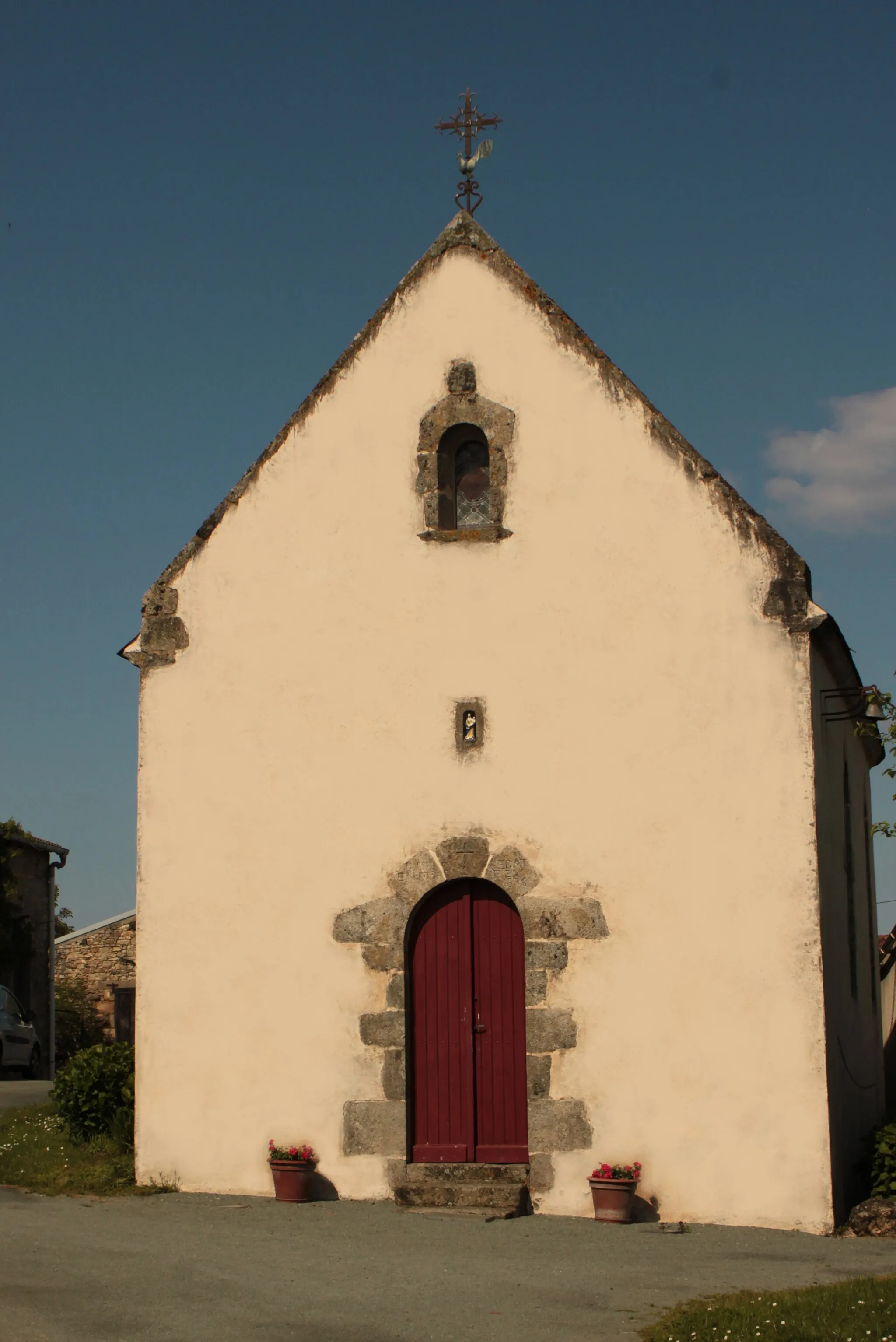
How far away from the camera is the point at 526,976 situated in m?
11.0

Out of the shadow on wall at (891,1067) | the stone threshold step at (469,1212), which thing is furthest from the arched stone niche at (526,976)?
the shadow on wall at (891,1067)

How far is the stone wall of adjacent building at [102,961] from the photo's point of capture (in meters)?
28.2

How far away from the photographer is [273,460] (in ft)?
39.8

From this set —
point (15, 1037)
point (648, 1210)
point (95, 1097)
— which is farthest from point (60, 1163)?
point (15, 1037)

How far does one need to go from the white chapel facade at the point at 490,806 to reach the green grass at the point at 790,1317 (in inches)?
91.2

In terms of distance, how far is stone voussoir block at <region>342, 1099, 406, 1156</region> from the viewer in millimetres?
10953

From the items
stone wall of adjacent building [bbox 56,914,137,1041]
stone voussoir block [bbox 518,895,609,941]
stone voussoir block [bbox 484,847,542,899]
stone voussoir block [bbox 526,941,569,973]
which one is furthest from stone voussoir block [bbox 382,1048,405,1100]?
stone wall of adjacent building [bbox 56,914,137,1041]

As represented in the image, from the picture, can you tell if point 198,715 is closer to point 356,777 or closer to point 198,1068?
point 356,777

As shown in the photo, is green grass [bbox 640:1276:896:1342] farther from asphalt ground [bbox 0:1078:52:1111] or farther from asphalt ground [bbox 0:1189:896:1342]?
asphalt ground [bbox 0:1078:52:1111]

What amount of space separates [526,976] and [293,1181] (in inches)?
92.3

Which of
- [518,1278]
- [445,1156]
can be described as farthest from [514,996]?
[518,1278]

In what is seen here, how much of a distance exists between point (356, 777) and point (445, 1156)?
9.80 feet

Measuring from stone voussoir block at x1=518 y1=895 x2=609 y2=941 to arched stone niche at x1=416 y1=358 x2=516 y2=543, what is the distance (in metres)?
2.90

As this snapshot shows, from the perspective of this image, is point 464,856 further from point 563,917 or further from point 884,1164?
point 884,1164
